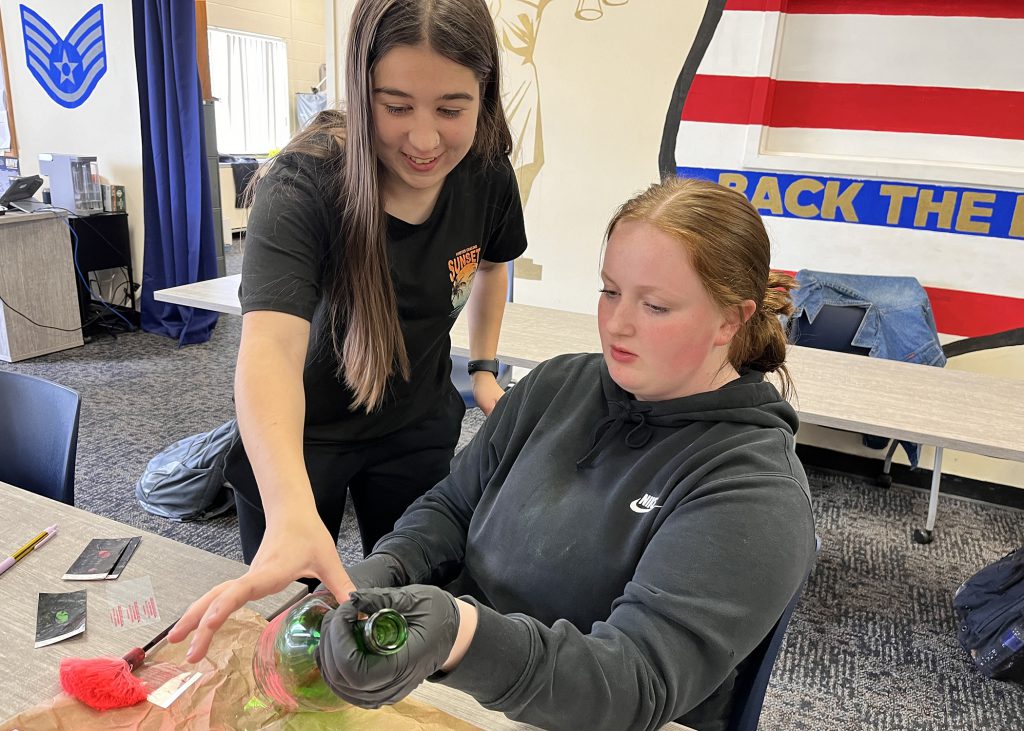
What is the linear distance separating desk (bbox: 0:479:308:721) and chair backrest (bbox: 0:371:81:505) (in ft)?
0.59

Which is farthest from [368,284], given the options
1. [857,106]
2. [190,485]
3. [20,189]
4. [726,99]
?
[20,189]

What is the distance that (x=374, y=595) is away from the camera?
599 millimetres

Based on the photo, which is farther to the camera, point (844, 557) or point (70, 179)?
Result: point (70, 179)

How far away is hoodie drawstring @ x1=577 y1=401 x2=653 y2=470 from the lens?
3.16 feet

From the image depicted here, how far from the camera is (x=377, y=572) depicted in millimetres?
943

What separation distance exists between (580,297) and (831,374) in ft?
4.95

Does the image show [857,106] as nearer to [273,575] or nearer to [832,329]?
[832,329]

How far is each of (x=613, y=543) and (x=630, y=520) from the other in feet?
0.11

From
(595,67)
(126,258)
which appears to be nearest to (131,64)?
(126,258)

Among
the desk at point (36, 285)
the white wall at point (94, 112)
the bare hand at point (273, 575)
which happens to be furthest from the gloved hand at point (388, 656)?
the white wall at point (94, 112)

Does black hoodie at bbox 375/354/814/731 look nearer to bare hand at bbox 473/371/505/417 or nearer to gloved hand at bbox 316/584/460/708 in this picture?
gloved hand at bbox 316/584/460/708

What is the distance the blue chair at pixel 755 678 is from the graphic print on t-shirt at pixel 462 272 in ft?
2.26

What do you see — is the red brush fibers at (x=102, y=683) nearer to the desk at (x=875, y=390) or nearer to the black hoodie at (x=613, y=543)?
the black hoodie at (x=613, y=543)

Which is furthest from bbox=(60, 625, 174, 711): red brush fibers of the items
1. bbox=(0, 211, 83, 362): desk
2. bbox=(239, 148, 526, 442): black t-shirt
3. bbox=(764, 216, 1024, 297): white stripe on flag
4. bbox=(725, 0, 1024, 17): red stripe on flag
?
bbox=(0, 211, 83, 362): desk
